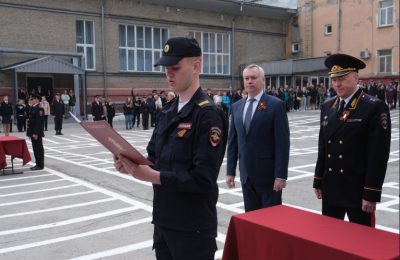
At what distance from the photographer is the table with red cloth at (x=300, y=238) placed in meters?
2.36

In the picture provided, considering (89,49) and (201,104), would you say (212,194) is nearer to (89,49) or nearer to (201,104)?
(201,104)

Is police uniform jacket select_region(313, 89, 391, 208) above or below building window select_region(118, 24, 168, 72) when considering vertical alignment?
below

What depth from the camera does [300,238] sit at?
2520 millimetres

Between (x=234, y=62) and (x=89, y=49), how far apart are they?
41.2 feet

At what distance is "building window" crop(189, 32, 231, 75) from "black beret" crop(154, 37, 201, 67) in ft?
104

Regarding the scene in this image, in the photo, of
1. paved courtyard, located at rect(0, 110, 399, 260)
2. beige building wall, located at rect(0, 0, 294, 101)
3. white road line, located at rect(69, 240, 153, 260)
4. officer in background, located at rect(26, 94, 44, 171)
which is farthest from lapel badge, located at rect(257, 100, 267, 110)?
beige building wall, located at rect(0, 0, 294, 101)

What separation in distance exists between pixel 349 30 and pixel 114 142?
3699cm

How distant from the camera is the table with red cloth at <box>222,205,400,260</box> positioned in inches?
92.7

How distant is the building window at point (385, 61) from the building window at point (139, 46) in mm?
17167

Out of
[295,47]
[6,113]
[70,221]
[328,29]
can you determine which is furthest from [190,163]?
[295,47]

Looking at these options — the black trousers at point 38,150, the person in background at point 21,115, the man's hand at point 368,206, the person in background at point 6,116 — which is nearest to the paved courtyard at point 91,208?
the black trousers at point 38,150

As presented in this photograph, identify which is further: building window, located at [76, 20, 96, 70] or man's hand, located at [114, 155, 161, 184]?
building window, located at [76, 20, 96, 70]

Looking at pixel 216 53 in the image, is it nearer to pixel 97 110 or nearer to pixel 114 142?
pixel 97 110

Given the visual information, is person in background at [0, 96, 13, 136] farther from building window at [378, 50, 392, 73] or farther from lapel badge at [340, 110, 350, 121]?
building window at [378, 50, 392, 73]
